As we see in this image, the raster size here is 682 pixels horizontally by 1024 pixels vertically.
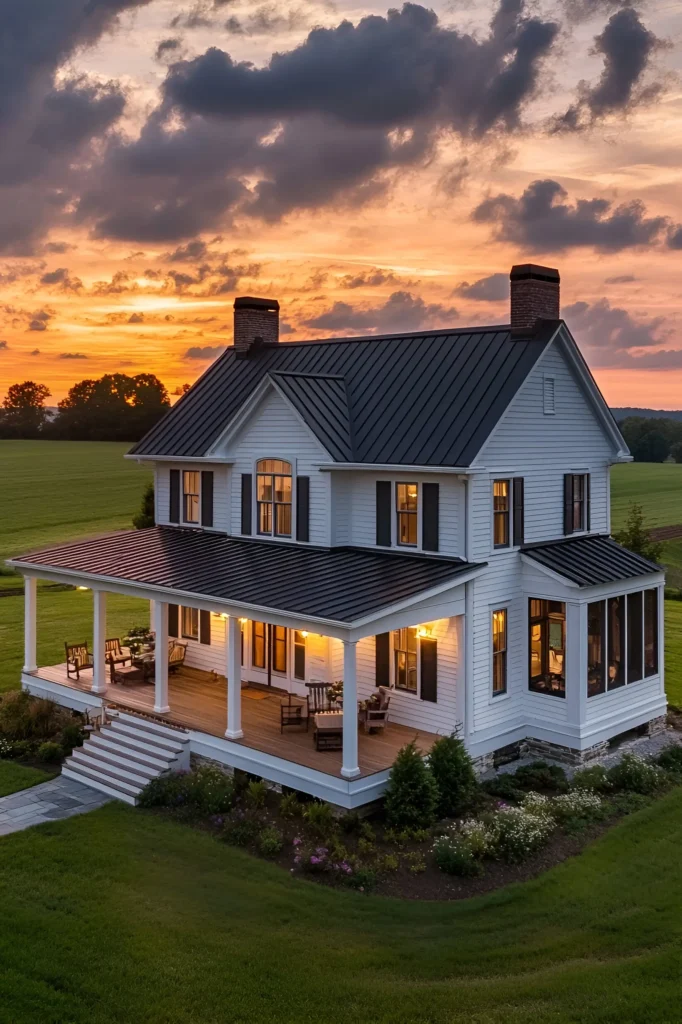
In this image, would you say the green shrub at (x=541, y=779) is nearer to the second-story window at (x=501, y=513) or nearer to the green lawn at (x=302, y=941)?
the green lawn at (x=302, y=941)

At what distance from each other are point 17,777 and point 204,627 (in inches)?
265

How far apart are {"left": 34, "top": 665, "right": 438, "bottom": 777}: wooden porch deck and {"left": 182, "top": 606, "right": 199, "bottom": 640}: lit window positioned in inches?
39.3

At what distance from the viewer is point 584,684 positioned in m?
19.8

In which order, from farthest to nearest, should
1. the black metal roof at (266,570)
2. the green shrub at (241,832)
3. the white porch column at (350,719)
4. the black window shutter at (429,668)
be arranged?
Answer: the black window shutter at (429,668)
the black metal roof at (266,570)
the white porch column at (350,719)
the green shrub at (241,832)

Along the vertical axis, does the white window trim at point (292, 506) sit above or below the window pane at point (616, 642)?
above

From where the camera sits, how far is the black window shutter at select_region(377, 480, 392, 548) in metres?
21.1

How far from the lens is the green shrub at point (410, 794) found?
1645 centimetres

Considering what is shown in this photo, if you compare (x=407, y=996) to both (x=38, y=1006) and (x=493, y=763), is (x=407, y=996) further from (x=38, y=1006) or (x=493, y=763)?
(x=493, y=763)

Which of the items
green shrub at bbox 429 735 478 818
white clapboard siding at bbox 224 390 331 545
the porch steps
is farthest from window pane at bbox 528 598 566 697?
the porch steps

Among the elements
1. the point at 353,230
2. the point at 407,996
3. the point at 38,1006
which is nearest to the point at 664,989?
the point at 407,996

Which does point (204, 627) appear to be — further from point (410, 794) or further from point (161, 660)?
point (410, 794)

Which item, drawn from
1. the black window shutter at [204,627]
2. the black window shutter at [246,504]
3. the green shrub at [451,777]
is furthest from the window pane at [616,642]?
the black window shutter at [204,627]

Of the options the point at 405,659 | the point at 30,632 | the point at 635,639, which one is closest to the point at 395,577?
the point at 405,659

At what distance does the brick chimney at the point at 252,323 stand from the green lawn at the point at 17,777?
1433 centimetres
